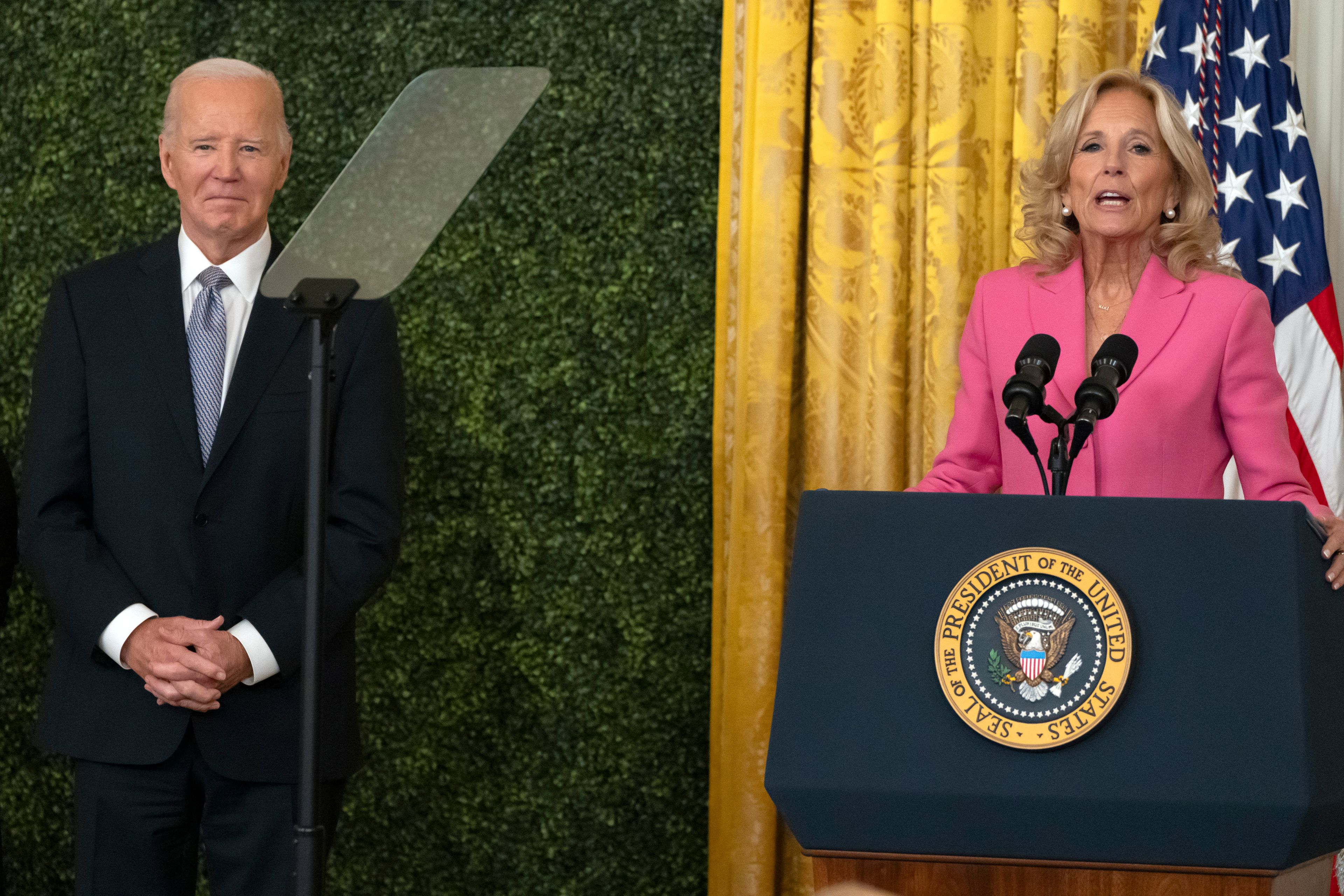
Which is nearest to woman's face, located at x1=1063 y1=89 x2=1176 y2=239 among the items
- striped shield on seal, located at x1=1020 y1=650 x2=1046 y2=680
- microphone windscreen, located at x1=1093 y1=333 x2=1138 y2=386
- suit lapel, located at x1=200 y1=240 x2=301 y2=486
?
microphone windscreen, located at x1=1093 y1=333 x2=1138 y2=386

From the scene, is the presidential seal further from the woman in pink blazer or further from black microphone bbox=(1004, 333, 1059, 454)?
the woman in pink blazer

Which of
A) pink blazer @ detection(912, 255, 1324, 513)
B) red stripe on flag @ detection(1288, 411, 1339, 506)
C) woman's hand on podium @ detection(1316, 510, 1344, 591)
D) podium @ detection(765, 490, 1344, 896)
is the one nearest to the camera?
podium @ detection(765, 490, 1344, 896)

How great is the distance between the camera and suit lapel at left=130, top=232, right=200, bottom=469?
225 cm

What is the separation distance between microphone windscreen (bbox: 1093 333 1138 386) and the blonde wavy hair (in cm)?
54

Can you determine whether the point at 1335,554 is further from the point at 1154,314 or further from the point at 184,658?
the point at 184,658

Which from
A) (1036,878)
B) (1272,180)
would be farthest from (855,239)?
(1036,878)

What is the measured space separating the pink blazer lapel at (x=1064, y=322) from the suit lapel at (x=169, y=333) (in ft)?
4.53

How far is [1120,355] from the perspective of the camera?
173 cm

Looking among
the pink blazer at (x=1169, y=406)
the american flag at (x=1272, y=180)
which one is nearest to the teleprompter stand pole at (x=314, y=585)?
A: the pink blazer at (x=1169, y=406)

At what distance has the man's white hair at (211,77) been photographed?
2389 millimetres

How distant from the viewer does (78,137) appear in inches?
138

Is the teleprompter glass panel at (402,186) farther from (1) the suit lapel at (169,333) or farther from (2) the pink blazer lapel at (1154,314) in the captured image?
(2) the pink blazer lapel at (1154,314)

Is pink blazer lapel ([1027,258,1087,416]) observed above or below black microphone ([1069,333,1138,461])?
above

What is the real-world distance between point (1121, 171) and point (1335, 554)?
2.80ft
